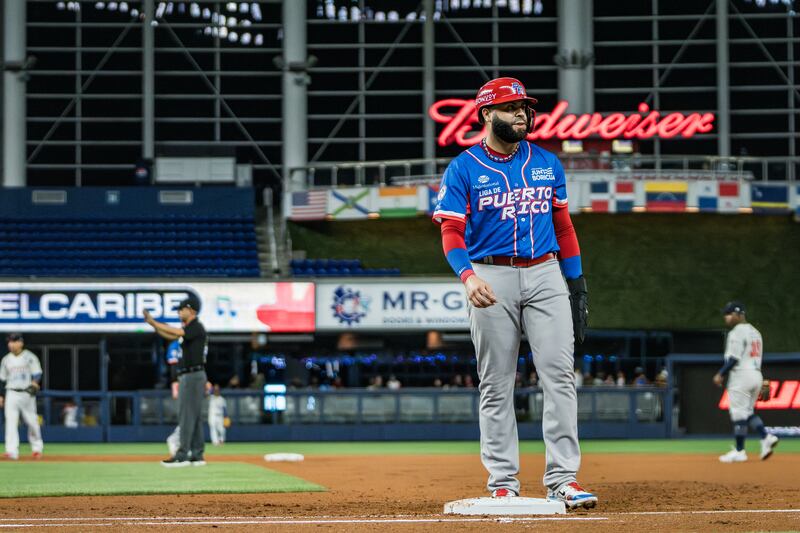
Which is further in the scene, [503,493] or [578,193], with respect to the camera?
[578,193]

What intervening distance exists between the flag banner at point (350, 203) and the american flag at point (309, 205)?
0.19m

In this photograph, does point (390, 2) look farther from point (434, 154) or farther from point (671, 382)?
point (671, 382)

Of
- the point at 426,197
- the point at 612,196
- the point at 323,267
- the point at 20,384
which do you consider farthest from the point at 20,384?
the point at 612,196

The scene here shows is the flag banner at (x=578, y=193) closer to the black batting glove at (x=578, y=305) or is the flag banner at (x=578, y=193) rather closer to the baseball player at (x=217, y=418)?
the baseball player at (x=217, y=418)

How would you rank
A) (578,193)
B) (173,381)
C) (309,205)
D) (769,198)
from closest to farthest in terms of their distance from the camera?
1. (173,381)
2. (578,193)
3. (769,198)
4. (309,205)

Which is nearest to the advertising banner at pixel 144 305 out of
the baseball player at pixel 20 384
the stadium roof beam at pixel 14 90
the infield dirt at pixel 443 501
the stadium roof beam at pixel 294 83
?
the baseball player at pixel 20 384

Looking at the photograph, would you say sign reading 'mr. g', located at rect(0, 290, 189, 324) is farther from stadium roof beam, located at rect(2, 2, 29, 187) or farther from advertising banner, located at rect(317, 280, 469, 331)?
stadium roof beam, located at rect(2, 2, 29, 187)

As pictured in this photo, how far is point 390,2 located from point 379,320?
1585cm

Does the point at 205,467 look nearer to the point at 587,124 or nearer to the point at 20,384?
the point at 20,384

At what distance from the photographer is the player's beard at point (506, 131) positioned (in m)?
7.57

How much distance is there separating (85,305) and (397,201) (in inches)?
444

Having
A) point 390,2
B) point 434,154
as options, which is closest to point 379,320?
point 434,154

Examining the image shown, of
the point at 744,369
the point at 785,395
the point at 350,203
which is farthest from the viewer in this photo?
the point at 350,203

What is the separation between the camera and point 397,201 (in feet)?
117
